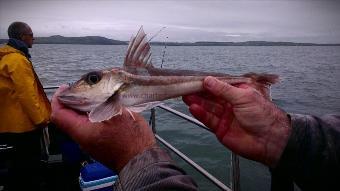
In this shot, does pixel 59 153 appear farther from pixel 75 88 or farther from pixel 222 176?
pixel 222 176

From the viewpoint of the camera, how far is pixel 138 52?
2873 mm

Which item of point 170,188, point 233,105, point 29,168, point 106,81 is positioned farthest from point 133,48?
point 29,168

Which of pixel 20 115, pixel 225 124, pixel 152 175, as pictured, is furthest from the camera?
pixel 20 115

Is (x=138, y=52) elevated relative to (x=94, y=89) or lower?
elevated

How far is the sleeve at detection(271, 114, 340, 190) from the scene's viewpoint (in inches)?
90.3

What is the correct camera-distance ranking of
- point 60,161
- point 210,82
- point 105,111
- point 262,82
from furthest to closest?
point 60,161, point 262,82, point 210,82, point 105,111

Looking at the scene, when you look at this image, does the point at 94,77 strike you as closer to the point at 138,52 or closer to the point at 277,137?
the point at 138,52

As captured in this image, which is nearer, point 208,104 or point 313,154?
point 313,154

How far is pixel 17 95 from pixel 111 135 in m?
4.61

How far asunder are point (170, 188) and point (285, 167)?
43.0 inches

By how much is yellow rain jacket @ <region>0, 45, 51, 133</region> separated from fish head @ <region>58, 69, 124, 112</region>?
13.0ft

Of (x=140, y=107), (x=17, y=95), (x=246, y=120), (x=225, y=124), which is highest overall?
(x=140, y=107)

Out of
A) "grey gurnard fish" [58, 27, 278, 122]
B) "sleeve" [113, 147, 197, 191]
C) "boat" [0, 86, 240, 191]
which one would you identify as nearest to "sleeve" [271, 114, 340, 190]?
"grey gurnard fish" [58, 27, 278, 122]

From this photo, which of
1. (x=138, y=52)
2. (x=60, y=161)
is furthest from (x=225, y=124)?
(x=60, y=161)
